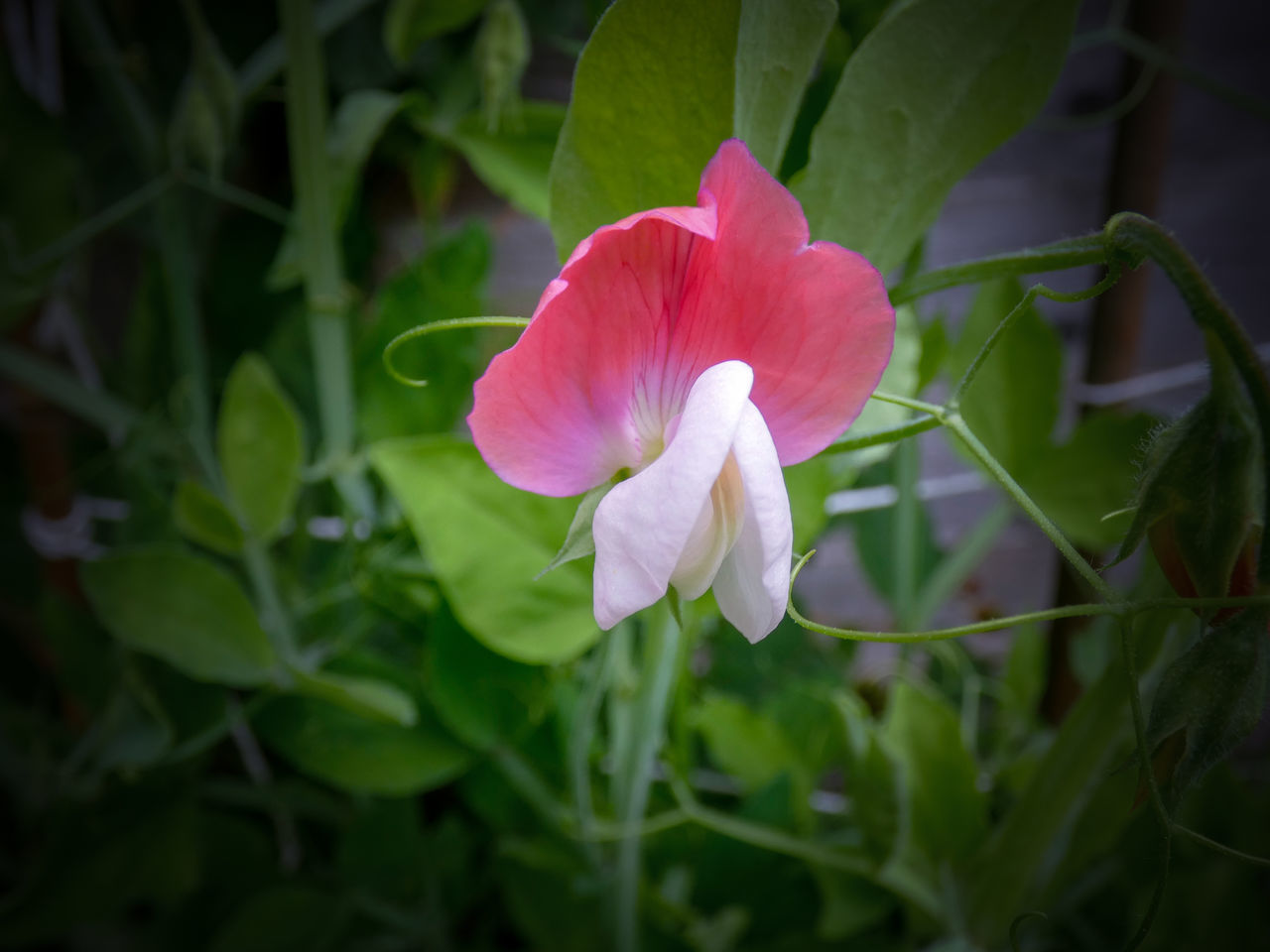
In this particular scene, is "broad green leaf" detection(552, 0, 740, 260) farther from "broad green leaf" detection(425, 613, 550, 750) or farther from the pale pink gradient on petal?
"broad green leaf" detection(425, 613, 550, 750)

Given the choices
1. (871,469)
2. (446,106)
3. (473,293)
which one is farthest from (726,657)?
(446,106)

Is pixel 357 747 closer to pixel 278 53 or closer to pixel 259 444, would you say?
pixel 259 444

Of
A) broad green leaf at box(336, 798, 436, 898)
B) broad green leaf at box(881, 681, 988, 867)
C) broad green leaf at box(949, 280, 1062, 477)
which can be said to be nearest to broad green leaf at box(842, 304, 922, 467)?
broad green leaf at box(949, 280, 1062, 477)

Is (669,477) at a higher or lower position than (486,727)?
higher

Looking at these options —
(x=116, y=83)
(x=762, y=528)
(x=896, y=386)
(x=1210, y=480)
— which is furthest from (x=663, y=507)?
(x=116, y=83)

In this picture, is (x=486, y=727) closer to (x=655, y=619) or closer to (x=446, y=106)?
(x=655, y=619)
